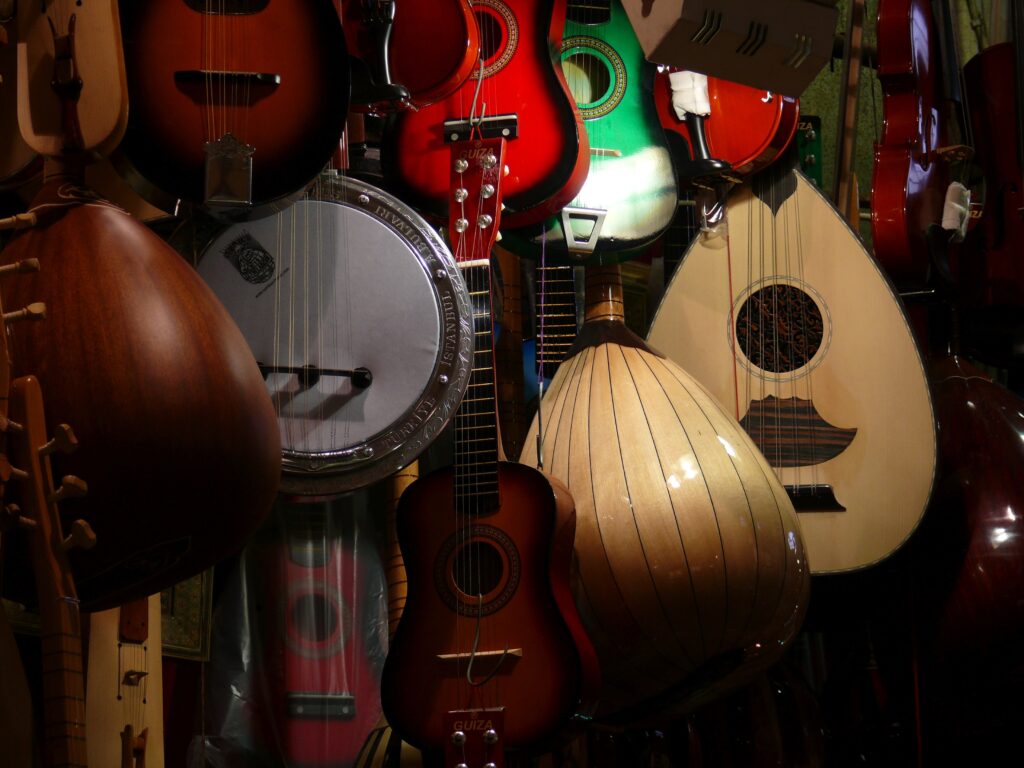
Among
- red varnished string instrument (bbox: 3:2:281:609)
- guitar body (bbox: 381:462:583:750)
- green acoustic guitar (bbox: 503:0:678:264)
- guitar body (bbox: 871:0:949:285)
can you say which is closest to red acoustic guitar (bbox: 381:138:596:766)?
guitar body (bbox: 381:462:583:750)

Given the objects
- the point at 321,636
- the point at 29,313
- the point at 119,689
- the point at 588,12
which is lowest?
the point at 321,636

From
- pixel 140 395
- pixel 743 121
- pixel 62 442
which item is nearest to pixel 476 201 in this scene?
pixel 743 121

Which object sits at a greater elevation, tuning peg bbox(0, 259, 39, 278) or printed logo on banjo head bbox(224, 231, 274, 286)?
tuning peg bbox(0, 259, 39, 278)

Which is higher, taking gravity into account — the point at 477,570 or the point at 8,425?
the point at 8,425

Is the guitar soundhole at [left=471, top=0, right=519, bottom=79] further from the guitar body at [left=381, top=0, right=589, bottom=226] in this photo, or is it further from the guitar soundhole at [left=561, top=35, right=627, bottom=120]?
the guitar soundhole at [left=561, top=35, right=627, bottom=120]

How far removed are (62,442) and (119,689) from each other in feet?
2.63

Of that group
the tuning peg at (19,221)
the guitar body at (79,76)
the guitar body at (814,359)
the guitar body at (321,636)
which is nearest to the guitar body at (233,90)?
the guitar body at (79,76)

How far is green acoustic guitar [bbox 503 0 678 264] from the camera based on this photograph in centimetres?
266

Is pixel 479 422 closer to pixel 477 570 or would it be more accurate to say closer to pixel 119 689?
pixel 477 570

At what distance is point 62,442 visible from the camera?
4.88 ft

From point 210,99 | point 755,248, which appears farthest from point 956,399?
point 210,99

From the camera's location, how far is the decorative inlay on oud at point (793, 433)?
2.90m

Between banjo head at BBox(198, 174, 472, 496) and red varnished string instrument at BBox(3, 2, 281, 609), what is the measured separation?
509 mm

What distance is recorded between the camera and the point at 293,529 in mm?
2826
